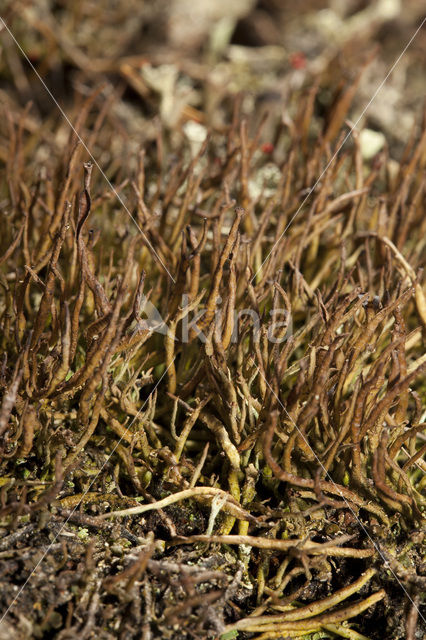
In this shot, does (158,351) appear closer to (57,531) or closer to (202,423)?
(202,423)

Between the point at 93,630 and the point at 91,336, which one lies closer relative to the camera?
the point at 93,630

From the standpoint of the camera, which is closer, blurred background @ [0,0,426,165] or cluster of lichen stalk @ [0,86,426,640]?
cluster of lichen stalk @ [0,86,426,640]

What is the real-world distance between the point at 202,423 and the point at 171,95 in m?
1.75

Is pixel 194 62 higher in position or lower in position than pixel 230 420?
higher

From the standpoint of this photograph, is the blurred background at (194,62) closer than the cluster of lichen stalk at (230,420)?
No

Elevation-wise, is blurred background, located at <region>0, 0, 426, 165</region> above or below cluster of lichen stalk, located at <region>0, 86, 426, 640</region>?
above

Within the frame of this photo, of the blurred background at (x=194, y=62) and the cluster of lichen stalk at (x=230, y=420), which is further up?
the blurred background at (x=194, y=62)

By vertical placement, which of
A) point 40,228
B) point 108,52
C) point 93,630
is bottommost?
point 93,630

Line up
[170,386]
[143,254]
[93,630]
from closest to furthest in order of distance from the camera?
1. [93,630]
2. [170,386]
3. [143,254]

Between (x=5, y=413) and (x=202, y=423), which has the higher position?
(x=5, y=413)

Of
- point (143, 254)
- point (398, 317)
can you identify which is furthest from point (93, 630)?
point (143, 254)

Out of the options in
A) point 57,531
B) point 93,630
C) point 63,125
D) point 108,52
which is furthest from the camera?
point 108,52

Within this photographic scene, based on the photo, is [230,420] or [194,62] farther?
[194,62]

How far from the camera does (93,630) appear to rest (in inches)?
41.7
